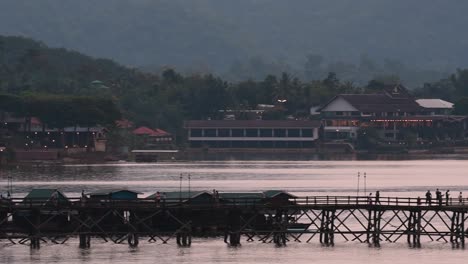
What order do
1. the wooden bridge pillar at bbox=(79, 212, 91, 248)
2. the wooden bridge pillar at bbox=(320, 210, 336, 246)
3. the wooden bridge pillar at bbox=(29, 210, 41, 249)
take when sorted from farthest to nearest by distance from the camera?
the wooden bridge pillar at bbox=(320, 210, 336, 246) → the wooden bridge pillar at bbox=(79, 212, 91, 248) → the wooden bridge pillar at bbox=(29, 210, 41, 249)

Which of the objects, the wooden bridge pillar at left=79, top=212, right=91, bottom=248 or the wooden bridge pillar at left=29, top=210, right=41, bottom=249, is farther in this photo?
the wooden bridge pillar at left=79, top=212, right=91, bottom=248

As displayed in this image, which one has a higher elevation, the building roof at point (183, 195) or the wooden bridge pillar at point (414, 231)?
the building roof at point (183, 195)

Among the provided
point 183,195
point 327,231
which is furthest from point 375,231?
point 183,195

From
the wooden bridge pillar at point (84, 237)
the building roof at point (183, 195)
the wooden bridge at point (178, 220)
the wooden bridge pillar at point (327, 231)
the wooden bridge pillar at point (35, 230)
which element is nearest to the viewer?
the wooden bridge pillar at point (35, 230)

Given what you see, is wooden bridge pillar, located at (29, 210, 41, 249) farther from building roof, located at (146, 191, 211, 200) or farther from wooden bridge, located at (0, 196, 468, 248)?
building roof, located at (146, 191, 211, 200)

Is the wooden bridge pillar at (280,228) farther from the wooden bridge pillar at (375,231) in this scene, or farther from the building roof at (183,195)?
the wooden bridge pillar at (375,231)

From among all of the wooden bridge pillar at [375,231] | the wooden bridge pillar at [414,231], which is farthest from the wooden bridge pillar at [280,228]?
the wooden bridge pillar at [414,231]

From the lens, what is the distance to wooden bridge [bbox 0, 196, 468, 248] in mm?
96438

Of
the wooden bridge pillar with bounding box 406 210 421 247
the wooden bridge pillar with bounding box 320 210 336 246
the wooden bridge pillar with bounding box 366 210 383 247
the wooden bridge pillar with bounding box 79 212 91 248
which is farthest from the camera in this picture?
the wooden bridge pillar with bounding box 320 210 336 246

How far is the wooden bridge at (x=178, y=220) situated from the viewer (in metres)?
96.4

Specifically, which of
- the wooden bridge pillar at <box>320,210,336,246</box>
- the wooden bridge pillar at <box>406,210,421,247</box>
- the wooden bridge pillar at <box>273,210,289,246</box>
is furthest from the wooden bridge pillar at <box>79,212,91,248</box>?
the wooden bridge pillar at <box>406,210,421,247</box>

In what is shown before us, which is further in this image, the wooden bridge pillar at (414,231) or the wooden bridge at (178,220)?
the wooden bridge pillar at (414,231)

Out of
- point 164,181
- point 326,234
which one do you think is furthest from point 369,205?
point 164,181

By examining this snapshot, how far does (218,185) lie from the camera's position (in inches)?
6476
